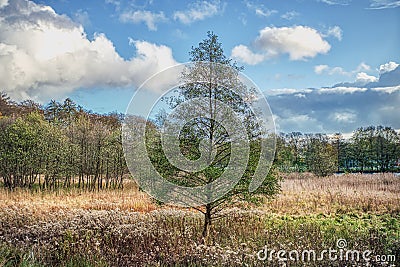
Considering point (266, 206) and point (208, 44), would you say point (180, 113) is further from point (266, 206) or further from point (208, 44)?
point (266, 206)

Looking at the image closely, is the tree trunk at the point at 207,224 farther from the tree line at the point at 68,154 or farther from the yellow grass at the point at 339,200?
the tree line at the point at 68,154

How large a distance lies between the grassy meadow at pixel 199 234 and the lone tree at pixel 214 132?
88cm

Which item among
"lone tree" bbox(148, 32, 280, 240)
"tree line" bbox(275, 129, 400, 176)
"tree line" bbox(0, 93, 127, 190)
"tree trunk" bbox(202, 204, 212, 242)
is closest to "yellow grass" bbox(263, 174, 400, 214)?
"tree trunk" bbox(202, 204, 212, 242)

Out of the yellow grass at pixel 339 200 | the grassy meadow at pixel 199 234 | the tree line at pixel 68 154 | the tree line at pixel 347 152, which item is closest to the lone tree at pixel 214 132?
the grassy meadow at pixel 199 234

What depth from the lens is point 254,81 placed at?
6031mm

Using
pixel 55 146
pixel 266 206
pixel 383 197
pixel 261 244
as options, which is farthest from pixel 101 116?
pixel 261 244

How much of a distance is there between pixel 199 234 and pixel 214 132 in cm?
176

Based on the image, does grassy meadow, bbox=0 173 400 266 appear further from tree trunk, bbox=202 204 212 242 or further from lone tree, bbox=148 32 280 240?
lone tree, bbox=148 32 280 240

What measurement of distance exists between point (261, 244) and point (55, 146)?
39.9 feet

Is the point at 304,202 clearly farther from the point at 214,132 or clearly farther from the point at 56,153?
the point at 56,153

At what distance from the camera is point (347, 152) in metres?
23.7

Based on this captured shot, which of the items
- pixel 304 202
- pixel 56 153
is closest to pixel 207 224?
pixel 304 202

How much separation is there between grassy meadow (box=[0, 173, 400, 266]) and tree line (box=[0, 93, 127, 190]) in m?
5.44

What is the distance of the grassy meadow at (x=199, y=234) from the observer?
482 cm
